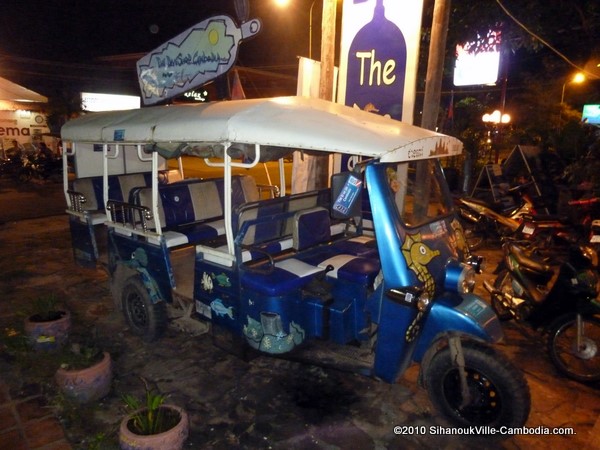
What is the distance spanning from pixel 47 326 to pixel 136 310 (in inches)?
36.2

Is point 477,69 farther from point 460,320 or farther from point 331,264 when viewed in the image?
point 460,320

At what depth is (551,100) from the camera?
18.9 m

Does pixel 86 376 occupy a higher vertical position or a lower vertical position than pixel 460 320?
lower

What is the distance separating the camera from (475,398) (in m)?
3.34

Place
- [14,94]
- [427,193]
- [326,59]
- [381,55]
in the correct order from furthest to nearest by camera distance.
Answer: [14,94]
[326,59]
[381,55]
[427,193]

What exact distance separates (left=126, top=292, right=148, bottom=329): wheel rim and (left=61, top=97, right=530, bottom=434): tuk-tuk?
19 millimetres

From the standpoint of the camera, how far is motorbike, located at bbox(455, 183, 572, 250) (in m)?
7.09

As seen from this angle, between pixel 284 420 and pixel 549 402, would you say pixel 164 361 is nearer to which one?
pixel 284 420

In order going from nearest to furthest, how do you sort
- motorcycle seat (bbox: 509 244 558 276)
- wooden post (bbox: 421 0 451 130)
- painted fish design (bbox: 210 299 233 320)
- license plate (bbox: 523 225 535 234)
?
painted fish design (bbox: 210 299 233 320), motorcycle seat (bbox: 509 244 558 276), wooden post (bbox: 421 0 451 130), license plate (bbox: 523 225 535 234)

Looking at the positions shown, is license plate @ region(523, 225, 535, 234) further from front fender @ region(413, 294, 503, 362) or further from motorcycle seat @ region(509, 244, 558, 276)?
front fender @ region(413, 294, 503, 362)

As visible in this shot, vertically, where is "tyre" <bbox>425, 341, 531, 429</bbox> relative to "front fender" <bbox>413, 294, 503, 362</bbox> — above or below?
below

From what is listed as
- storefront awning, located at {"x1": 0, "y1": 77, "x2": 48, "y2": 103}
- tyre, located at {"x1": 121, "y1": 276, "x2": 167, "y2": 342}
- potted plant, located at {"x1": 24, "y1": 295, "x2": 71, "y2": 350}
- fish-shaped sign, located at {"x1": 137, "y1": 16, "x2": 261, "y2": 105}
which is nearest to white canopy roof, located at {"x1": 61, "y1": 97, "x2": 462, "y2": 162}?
tyre, located at {"x1": 121, "y1": 276, "x2": 167, "y2": 342}

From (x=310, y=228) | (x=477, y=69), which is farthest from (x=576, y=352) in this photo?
(x=477, y=69)

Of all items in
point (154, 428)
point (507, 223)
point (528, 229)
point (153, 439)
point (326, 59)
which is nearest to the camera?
point (153, 439)
